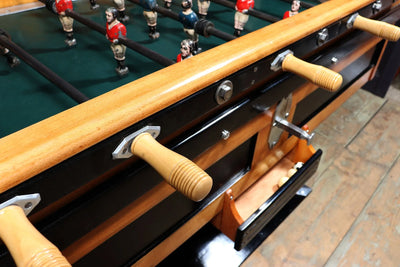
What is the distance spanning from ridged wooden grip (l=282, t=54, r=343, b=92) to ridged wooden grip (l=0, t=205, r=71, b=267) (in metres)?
0.68

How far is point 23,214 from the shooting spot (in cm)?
48

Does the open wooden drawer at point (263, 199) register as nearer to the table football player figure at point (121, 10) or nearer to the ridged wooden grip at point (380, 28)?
the ridged wooden grip at point (380, 28)

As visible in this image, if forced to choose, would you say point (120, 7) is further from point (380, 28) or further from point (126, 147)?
point (380, 28)

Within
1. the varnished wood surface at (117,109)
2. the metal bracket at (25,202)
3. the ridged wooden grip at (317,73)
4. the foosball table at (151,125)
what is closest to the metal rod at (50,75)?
the foosball table at (151,125)

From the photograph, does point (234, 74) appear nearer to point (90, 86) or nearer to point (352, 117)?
point (90, 86)

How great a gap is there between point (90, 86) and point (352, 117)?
69.8 inches

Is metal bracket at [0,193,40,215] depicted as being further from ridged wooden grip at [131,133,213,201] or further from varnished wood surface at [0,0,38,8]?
varnished wood surface at [0,0,38,8]

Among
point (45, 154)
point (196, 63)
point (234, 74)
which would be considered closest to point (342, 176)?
point (234, 74)

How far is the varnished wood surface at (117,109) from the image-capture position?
19.5 inches

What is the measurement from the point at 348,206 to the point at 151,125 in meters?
1.26

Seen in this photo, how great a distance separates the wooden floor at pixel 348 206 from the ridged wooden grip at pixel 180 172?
936 mm

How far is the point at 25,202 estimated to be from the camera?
51 cm

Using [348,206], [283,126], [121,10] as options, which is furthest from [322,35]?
[348,206]

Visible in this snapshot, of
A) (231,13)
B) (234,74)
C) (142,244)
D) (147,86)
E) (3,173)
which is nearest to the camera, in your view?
(3,173)
